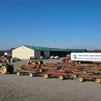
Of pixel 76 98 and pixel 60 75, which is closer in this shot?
pixel 76 98

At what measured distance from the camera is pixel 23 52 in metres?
84.5

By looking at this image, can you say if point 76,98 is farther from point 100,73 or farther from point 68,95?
point 100,73

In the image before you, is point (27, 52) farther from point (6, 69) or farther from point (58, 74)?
point (58, 74)

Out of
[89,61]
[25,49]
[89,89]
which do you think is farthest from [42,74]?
[25,49]

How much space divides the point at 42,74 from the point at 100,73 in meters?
5.53

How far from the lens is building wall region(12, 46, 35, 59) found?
82.1 metres

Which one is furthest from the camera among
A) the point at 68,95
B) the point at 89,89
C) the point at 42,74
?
the point at 42,74

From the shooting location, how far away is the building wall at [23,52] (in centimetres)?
8209

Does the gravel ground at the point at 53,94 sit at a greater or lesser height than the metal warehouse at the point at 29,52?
lesser

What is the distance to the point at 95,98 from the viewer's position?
14.2 metres

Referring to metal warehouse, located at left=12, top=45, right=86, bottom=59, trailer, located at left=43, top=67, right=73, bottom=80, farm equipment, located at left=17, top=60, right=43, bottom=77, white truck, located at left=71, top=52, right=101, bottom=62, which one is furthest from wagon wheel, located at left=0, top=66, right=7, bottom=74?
metal warehouse, located at left=12, top=45, right=86, bottom=59

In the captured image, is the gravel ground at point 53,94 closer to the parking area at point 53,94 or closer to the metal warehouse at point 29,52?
the parking area at point 53,94

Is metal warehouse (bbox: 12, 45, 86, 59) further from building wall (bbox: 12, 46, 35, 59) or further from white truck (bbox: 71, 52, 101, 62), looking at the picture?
white truck (bbox: 71, 52, 101, 62)

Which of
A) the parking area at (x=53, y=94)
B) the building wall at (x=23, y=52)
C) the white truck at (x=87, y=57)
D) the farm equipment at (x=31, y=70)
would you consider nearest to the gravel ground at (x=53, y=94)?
the parking area at (x=53, y=94)
